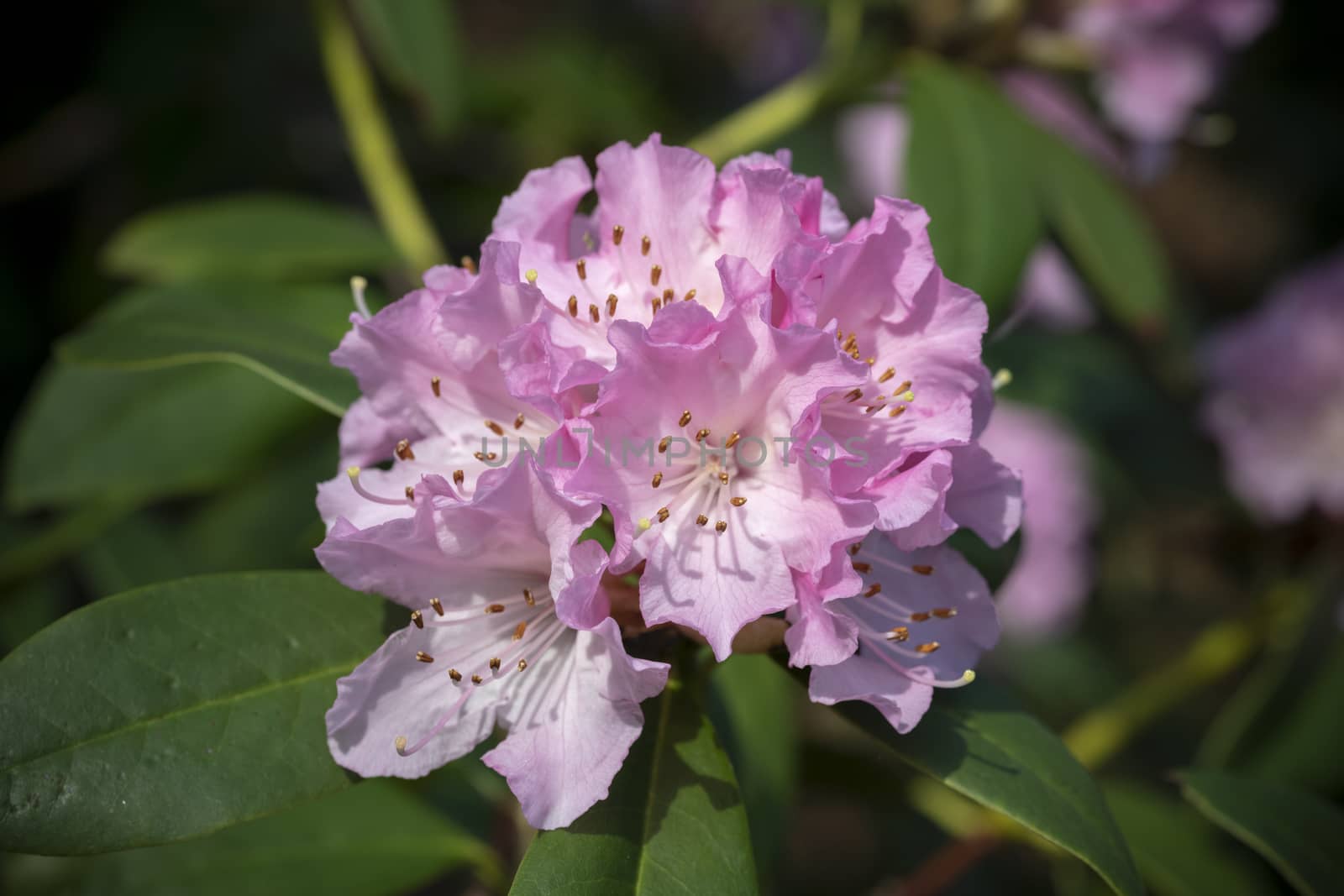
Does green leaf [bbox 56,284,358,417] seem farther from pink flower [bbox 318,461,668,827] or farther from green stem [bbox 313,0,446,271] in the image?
green stem [bbox 313,0,446,271]

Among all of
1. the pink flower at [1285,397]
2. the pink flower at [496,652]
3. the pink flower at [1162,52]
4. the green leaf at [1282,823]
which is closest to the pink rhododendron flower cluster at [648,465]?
the pink flower at [496,652]

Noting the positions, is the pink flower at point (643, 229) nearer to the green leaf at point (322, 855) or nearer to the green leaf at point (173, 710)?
the green leaf at point (173, 710)

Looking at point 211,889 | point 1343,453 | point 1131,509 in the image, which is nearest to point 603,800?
point 211,889

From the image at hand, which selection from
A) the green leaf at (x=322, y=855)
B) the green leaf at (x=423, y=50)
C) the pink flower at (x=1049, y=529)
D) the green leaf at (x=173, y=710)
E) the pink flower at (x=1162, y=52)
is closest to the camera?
the green leaf at (x=173, y=710)

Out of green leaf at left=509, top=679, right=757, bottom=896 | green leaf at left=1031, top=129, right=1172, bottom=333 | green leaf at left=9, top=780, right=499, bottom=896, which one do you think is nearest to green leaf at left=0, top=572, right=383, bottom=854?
green leaf at left=509, top=679, right=757, bottom=896

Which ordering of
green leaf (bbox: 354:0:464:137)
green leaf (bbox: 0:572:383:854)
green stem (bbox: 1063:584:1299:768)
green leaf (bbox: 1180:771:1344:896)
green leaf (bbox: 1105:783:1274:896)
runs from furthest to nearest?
1. green stem (bbox: 1063:584:1299:768)
2. green leaf (bbox: 1105:783:1274:896)
3. green leaf (bbox: 354:0:464:137)
4. green leaf (bbox: 1180:771:1344:896)
5. green leaf (bbox: 0:572:383:854)

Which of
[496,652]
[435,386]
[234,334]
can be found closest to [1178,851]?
[496,652]
